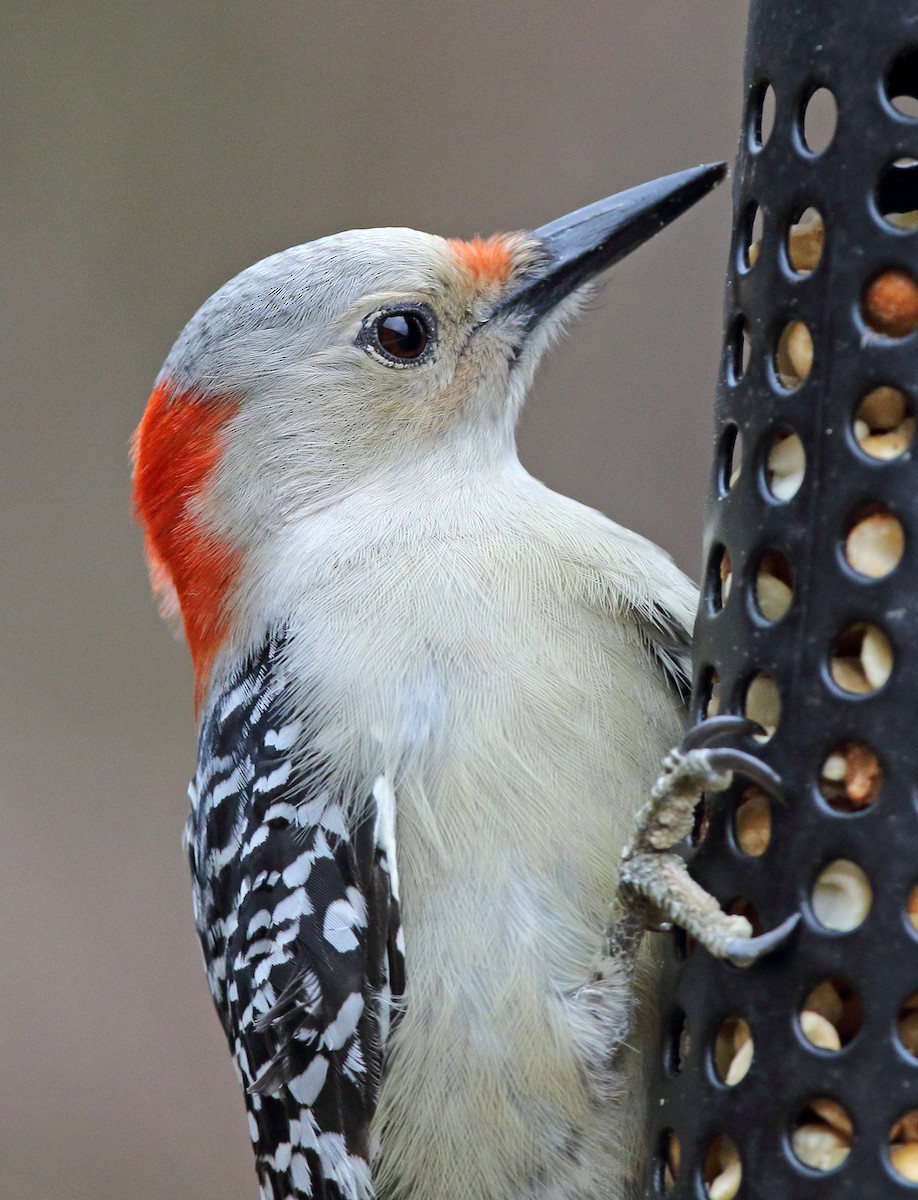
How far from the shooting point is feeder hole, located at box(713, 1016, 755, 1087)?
225 cm

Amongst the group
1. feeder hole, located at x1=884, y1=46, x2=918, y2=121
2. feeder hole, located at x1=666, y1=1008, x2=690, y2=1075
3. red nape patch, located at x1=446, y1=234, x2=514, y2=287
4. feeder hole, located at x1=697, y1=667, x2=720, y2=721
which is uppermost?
feeder hole, located at x1=884, y1=46, x2=918, y2=121

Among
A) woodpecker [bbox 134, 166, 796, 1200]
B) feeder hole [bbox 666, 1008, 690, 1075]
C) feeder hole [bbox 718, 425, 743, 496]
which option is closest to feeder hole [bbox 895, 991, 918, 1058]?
woodpecker [bbox 134, 166, 796, 1200]

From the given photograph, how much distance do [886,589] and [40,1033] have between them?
17.2 feet

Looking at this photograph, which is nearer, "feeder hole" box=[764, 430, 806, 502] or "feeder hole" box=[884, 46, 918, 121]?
"feeder hole" box=[884, 46, 918, 121]

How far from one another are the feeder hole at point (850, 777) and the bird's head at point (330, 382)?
145cm

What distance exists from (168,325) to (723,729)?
5459 mm

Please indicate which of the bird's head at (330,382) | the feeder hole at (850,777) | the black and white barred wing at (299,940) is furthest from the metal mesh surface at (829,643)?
the bird's head at (330,382)

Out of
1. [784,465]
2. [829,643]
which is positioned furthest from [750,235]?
[829,643]

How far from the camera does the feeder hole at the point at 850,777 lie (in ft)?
6.97

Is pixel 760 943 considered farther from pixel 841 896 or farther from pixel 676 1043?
pixel 676 1043

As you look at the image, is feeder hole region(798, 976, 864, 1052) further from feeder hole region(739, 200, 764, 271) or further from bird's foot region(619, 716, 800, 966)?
feeder hole region(739, 200, 764, 271)

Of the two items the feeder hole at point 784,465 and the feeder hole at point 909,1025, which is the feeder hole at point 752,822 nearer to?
the feeder hole at point 909,1025

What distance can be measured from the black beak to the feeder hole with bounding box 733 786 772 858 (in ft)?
4.92

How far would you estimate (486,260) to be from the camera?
360cm
